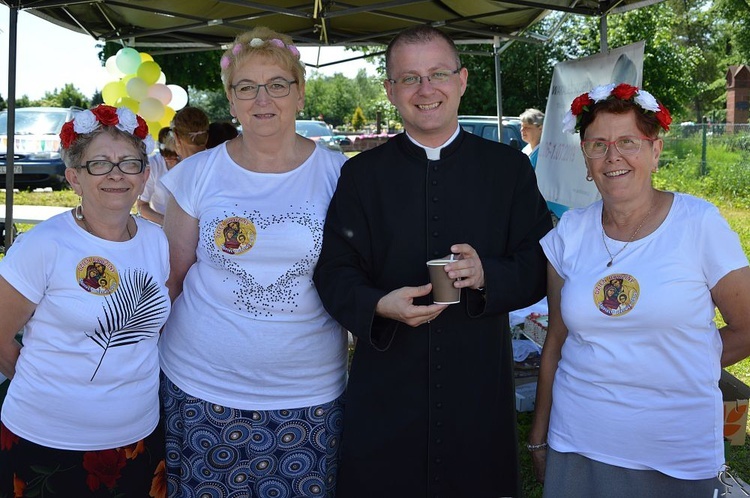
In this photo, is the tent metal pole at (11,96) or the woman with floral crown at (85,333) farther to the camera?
the tent metal pole at (11,96)

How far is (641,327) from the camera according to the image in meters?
1.96

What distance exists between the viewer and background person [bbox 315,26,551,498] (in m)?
2.39

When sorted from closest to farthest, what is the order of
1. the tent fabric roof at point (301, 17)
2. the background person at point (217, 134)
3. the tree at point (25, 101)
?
1. the tent fabric roof at point (301, 17)
2. the background person at point (217, 134)
3. the tree at point (25, 101)

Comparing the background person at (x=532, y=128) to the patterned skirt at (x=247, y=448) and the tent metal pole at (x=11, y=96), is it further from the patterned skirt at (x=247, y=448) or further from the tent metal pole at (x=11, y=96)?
the patterned skirt at (x=247, y=448)

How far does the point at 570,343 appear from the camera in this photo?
7.07 ft

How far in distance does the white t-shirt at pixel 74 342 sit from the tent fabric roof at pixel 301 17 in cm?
332

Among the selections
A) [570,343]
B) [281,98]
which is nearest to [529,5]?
[281,98]

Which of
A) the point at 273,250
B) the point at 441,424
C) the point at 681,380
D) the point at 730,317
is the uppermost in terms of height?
the point at 273,250

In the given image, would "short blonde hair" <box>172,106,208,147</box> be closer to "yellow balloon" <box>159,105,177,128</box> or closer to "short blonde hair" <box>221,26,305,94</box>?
"yellow balloon" <box>159,105,177,128</box>

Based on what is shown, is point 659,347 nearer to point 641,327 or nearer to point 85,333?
point 641,327

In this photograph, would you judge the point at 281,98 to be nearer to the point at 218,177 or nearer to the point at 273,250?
the point at 218,177

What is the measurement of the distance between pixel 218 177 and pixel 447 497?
1.33m

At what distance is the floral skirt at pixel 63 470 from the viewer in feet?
7.24

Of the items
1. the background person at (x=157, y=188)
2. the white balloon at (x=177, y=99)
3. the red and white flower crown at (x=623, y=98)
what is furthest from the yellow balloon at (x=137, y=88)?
the red and white flower crown at (x=623, y=98)
